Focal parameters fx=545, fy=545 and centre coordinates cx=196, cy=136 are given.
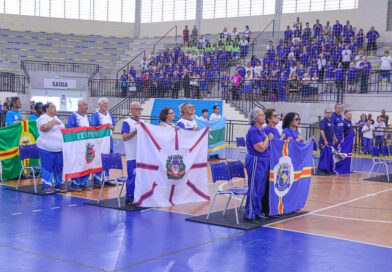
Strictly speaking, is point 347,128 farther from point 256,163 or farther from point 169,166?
point 256,163

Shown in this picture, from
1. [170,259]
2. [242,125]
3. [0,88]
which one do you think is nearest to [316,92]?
[242,125]

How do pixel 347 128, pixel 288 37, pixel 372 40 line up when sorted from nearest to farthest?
pixel 347 128, pixel 372 40, pixel 288 37

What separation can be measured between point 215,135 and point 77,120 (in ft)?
24.5

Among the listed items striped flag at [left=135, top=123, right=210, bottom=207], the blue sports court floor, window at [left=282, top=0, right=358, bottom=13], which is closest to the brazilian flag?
the blue sports court floor

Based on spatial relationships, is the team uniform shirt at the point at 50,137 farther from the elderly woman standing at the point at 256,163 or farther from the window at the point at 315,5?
the window at the point at 315,5

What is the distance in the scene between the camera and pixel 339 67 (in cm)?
2380

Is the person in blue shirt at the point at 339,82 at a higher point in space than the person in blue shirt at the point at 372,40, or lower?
lower

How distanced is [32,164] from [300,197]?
6.29 metres

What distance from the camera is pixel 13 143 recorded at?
39.8ft

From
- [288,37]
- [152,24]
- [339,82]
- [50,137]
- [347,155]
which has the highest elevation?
[152,24]

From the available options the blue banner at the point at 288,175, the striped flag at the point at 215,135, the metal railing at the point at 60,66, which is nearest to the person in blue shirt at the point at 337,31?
the striped flag at the point at 215,135

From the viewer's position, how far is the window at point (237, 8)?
33.8 m

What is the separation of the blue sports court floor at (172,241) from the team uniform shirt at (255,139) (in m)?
1.12

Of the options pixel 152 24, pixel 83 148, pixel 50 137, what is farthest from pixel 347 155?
pixel 152 24
